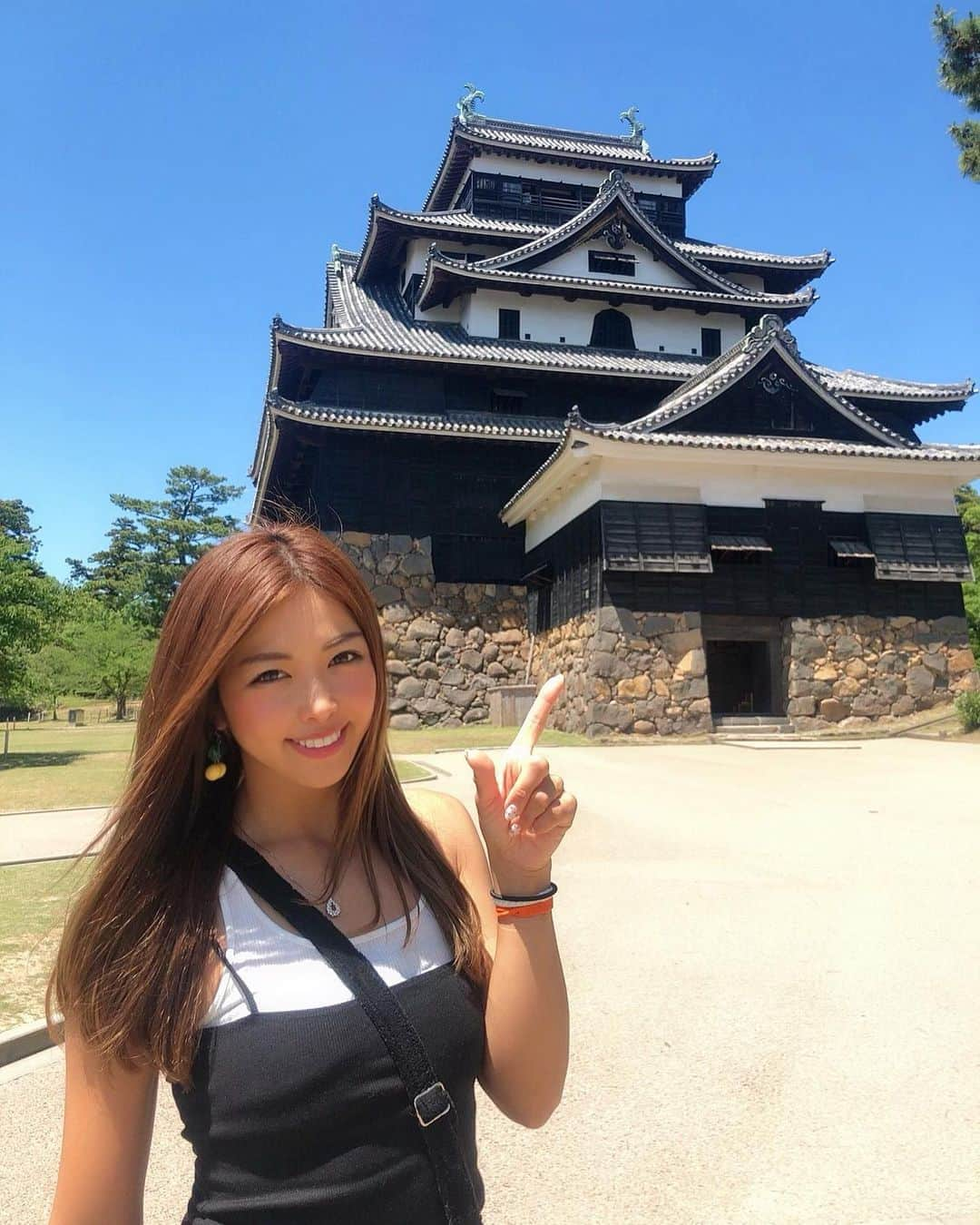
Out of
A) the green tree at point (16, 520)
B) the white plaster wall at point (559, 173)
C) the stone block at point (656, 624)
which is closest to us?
the stone block at point (656, 624)

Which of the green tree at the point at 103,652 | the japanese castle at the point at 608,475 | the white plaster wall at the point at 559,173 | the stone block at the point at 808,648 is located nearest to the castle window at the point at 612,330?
the japanese castle at the point at 608,475

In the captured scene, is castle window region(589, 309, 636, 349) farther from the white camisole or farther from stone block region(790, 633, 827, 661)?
the white camisole

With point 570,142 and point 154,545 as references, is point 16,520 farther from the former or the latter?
point 570,142

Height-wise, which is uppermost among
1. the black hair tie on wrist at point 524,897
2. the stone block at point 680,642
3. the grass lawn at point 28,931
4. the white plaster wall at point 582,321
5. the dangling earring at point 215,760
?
the white plaster wall at point 582,321

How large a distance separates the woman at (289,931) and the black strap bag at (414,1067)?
15mm

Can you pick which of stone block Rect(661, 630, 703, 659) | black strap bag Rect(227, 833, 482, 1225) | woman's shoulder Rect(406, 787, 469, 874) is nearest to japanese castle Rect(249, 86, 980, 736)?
stone block Rect(661, 630, 703, 659)

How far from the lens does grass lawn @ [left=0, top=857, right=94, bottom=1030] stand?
3764 mm

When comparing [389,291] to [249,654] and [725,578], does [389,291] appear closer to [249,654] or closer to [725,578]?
[725,578]

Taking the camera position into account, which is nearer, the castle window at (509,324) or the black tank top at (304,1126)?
the black tank top at (304,1126)

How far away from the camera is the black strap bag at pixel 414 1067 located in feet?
4.21

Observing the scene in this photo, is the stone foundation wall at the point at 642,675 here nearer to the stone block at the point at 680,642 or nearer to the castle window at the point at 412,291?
the stone block at the point at 680,642

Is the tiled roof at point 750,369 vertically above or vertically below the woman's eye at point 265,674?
above

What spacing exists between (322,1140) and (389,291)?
26.0 meters

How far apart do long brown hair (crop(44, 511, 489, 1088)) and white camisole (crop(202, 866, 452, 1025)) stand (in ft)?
0.08
